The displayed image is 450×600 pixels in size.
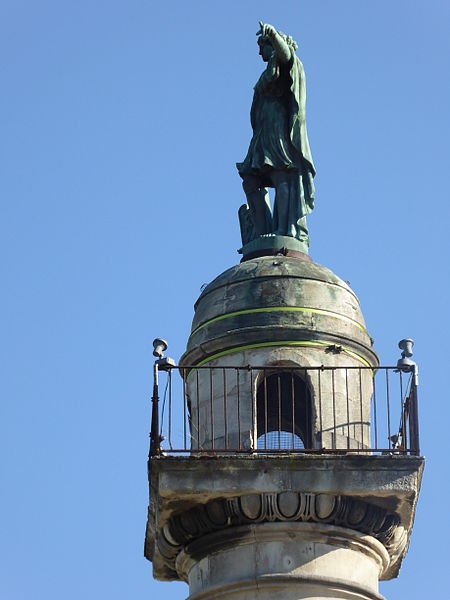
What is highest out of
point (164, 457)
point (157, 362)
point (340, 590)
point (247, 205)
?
point (247, 205)

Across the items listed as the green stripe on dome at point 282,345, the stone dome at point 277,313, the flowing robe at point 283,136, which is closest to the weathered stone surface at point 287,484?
the green stripe on dome at point 282,345

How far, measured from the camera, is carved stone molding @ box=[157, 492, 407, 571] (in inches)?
838

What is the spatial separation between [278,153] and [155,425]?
549 cm

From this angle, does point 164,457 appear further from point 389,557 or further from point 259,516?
point 389,557

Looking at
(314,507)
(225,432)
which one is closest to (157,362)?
(225,432)

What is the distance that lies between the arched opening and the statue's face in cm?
502

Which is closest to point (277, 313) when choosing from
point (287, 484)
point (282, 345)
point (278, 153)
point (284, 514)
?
point (282, 345)

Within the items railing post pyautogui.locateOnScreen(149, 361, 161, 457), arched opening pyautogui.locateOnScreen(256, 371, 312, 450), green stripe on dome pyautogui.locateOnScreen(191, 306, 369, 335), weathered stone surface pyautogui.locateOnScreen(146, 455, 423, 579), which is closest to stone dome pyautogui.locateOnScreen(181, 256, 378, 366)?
green stripe on dome pyautogui.locateOnScreen(191, 306, 369, 335)

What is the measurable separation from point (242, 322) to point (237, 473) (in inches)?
100

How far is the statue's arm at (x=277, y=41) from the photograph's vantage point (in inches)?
996

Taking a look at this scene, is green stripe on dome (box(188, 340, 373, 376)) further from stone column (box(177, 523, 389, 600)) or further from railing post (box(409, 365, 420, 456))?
stone column (box(177, 523, 389, 600))

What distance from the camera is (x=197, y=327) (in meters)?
23.7

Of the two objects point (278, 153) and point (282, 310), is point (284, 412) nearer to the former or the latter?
point (282, 310)

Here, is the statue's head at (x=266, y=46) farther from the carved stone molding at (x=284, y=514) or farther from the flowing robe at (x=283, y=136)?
the carved stone molding at (x=284, y=514)
